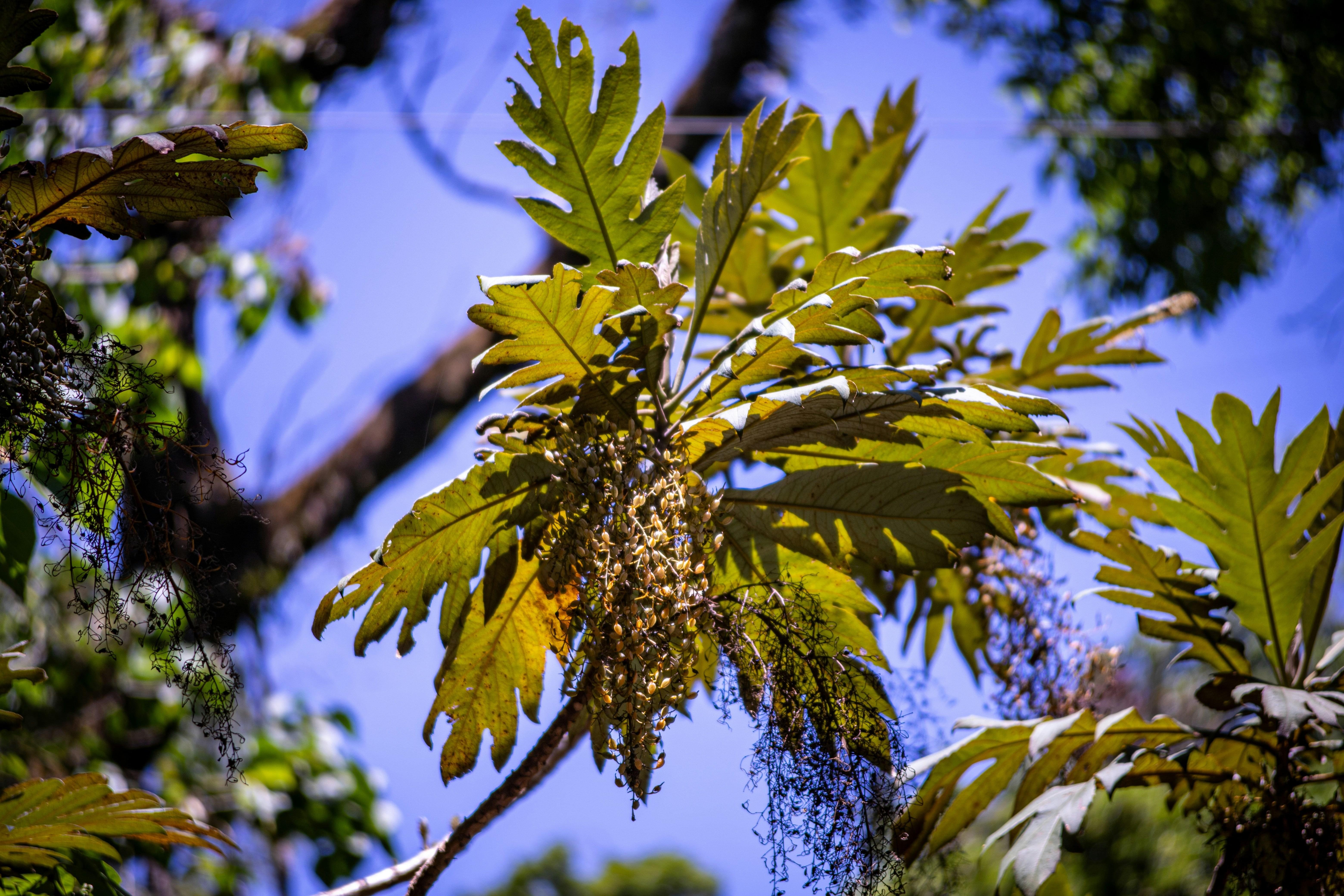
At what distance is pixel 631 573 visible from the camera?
805 millimetres

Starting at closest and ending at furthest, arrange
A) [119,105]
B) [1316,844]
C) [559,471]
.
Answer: [559,471]
[1316,844]
[119,105]

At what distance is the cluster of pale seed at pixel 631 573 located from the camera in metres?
0.80

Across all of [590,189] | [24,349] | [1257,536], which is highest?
[590,189]

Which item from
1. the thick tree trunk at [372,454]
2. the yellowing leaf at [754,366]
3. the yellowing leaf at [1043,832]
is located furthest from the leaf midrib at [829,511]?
the thick tree trunk at [372,454]

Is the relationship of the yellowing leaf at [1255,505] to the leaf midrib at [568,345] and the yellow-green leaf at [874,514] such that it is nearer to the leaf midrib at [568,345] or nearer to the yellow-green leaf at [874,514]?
the yellow-green leaf at [874,514]

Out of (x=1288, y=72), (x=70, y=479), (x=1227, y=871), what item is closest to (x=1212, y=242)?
(x=1288, y=72)

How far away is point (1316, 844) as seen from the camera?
1.04m

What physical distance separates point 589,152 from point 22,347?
1.87 feet

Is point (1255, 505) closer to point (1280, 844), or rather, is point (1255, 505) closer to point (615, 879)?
point (1280, 844)

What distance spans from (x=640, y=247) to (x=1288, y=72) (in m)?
5.19

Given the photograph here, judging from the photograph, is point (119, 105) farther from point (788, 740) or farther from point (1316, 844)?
point (1316, 844)

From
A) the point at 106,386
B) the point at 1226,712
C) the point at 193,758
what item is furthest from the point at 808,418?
the point at 193,758

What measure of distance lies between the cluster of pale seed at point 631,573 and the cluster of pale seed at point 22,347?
439mm

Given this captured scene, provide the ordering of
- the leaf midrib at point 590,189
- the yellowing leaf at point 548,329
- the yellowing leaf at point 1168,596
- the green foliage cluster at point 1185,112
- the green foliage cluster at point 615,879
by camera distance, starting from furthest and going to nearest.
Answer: the green foliage cluster at point 615,879 → the green foliage cluster at point 1185,112 → the yellowing leaf at point 1168,596 → the leaf midrib at point 590,189 → the yellowing leaf at point 548,329
